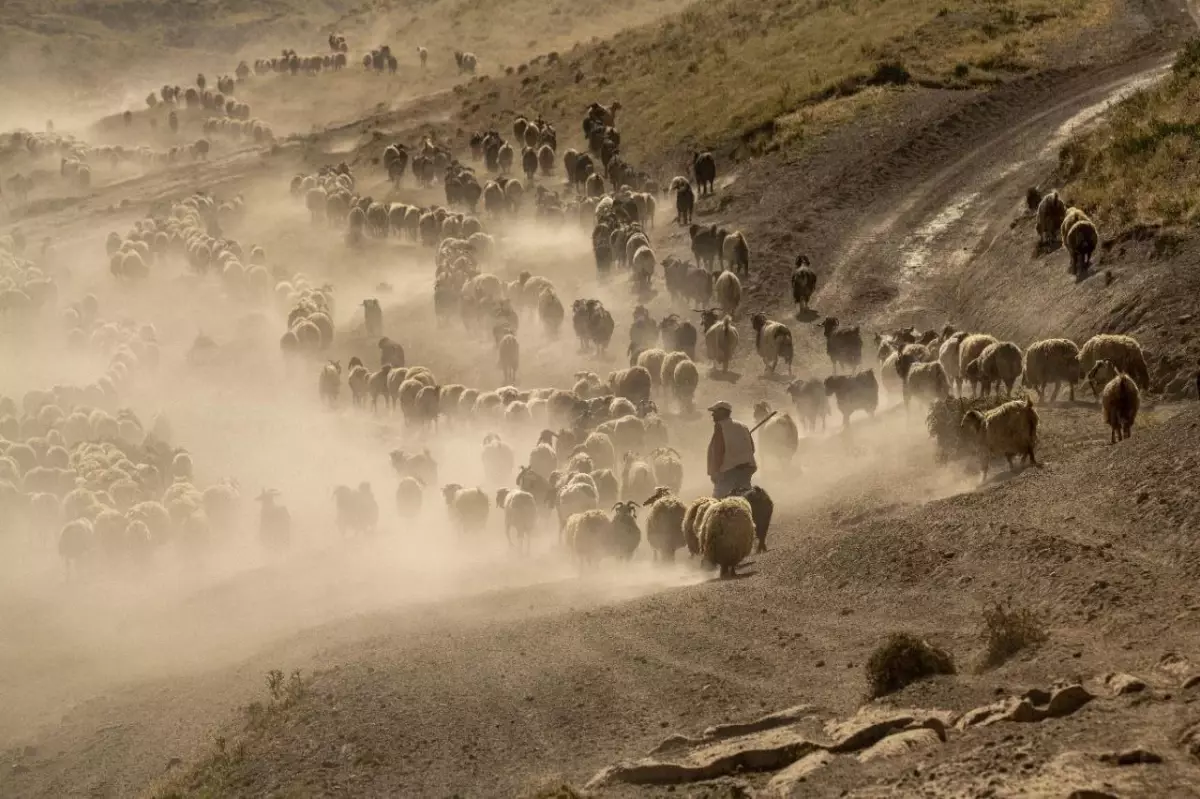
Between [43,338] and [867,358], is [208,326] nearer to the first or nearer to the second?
[43,338]

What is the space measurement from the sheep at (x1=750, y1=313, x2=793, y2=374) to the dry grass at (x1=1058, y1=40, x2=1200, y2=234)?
6.71 meters

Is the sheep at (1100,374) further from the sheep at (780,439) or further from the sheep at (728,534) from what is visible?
the sheep at (728,534)

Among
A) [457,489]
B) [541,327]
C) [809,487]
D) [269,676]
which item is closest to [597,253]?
[541,327]

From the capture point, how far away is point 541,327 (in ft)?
128

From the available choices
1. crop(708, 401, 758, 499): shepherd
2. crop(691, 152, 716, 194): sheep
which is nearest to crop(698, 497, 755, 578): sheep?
crop(708, 401, 758, 499): shepherd

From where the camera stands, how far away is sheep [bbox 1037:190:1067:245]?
3097 centimetres

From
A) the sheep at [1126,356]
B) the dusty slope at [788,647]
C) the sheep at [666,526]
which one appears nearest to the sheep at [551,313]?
the sheep at [666,526]

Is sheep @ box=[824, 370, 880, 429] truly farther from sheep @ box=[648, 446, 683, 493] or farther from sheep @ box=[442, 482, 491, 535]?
sheep @ box=[442, 482, 491, 535]

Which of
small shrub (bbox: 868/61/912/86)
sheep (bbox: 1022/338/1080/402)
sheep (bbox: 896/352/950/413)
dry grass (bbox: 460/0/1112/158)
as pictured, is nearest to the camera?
sheep (bbox: 1022/338/1080/402)

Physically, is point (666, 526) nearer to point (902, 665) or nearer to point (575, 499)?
point (575, 499)

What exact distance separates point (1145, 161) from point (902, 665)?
2263 cm

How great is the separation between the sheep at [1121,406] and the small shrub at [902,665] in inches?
302

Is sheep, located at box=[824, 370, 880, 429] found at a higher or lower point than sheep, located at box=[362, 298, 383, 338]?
lower

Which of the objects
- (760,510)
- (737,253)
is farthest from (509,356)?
(760,510)
